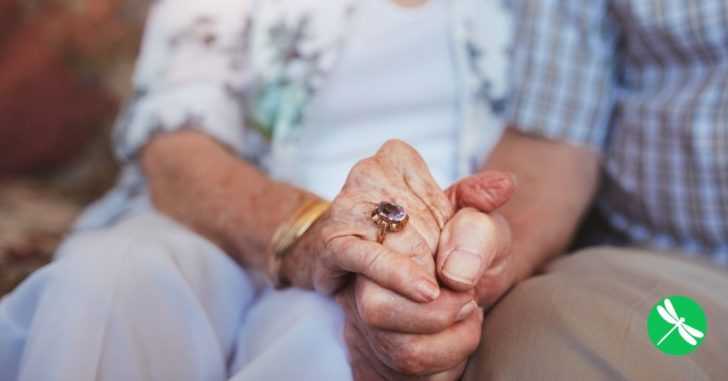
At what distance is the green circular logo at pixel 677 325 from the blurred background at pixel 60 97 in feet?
2.39

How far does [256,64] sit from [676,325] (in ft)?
1.75

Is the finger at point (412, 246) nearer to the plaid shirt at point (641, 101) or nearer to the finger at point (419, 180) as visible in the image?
the finger at point (419, 180)

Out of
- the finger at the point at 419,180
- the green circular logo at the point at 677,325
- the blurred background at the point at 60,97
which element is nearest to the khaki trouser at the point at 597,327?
the green circular logo at the point at 677,325

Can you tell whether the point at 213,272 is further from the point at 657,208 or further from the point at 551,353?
the point at 657,208

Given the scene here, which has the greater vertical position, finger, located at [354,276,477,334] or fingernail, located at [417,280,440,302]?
fingernail, located at [417,280,440,302]

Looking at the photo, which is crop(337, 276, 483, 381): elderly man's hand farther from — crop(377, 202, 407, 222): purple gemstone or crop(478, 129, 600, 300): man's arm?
crop(478, 129, 600, 300): man's arm

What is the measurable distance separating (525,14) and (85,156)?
29.0 inches

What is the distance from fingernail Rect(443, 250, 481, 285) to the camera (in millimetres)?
530

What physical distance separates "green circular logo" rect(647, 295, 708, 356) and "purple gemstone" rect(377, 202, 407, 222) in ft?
0.72

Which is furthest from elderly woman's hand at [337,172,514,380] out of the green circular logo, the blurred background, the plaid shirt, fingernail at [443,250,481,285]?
the blurred background

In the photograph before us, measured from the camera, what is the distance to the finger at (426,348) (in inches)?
21.0

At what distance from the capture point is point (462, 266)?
0.54 m

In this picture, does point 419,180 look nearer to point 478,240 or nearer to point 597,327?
point 478,240

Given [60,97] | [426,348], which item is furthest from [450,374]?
[60,97]
